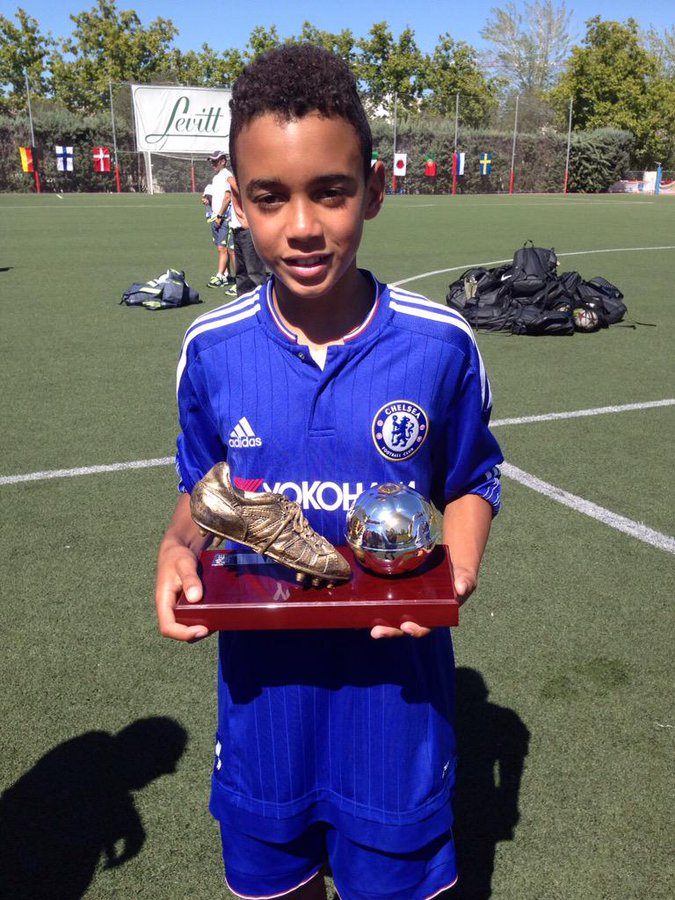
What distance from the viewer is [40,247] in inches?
700

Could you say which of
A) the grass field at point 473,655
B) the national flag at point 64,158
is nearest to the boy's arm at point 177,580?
the grass field at point 473,655

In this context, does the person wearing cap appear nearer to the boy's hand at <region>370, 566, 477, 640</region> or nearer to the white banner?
the boy's hand at <region>370, 566, 477, 640</region>

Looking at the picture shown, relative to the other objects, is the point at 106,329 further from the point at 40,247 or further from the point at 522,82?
the point at 522,82

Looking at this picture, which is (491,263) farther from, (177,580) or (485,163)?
(485,163)

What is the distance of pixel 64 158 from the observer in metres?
38.5

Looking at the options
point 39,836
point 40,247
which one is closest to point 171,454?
point 39,836

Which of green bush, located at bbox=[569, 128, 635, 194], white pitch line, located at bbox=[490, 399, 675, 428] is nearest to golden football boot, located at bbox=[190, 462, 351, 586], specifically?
white pitch line, located at bbox=[490, 399, 675, 428]

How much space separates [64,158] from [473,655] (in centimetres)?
3990

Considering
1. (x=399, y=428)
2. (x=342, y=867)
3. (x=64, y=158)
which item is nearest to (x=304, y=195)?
(x=399, y=428)

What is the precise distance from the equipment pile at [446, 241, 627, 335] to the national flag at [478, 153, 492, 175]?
124 feet

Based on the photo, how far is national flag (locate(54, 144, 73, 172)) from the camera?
38.2 metres

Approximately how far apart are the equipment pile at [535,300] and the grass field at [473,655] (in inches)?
56.6

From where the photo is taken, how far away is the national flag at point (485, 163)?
4566cm

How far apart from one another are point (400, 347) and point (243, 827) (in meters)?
1.08
